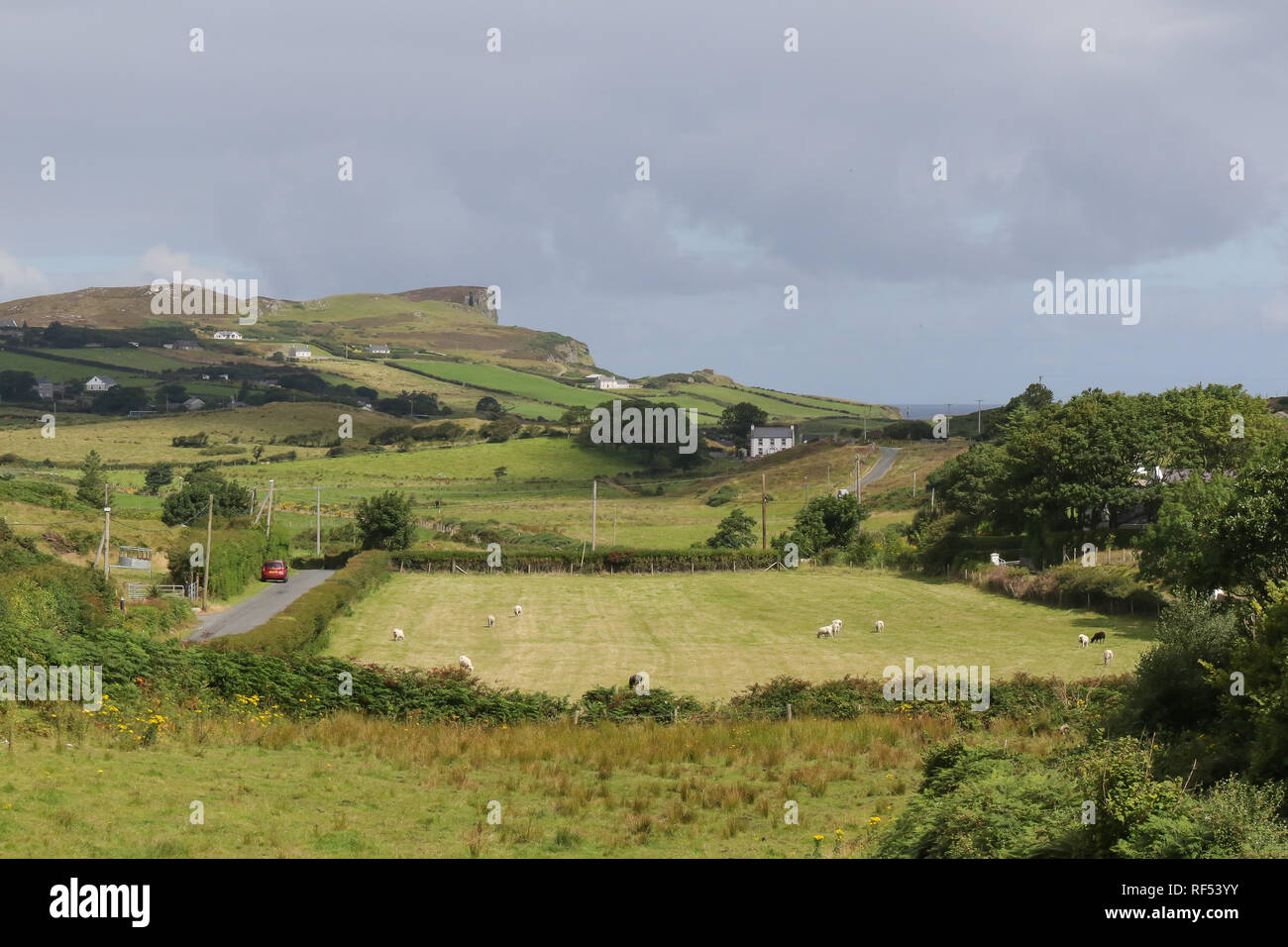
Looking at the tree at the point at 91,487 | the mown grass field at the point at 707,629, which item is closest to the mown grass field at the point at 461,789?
the mown grass field at the point at 707,629

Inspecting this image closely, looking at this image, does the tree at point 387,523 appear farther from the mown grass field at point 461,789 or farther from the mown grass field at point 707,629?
the mown grass field at point 461,789

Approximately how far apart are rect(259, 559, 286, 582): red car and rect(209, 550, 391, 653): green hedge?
13.7ft

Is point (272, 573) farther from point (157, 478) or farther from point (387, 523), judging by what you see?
point (157, 478)

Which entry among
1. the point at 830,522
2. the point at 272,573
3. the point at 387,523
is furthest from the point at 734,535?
the point at 272,573

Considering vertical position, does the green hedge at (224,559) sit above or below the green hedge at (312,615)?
above

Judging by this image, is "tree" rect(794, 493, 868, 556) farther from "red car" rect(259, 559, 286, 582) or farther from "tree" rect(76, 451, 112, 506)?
"tree" rect(76, 451, 112, 506)

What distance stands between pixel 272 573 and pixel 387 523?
16082 mm

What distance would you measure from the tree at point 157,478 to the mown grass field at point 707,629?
54.2 metres

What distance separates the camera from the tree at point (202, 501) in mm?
80250

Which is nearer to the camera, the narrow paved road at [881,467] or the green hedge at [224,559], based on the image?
the green hedge at [224,559]

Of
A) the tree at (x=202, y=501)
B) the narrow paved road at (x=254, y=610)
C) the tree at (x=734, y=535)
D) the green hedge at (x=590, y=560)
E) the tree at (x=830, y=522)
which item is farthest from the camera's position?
the tree at (x=734, y=535)

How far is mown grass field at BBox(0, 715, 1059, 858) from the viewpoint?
15.7 m

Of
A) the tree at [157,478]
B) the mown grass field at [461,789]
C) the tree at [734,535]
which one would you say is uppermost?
the tree at [157,478]

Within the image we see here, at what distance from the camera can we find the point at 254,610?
52375mm
